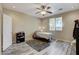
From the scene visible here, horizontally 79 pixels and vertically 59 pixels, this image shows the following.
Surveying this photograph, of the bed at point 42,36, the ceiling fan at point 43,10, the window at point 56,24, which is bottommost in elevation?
the bed at point 42,36

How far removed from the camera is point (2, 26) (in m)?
2.20

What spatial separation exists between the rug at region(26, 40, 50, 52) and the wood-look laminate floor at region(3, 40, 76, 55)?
7 cm

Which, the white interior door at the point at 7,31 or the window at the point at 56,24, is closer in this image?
the white interior door at the point at 7,31

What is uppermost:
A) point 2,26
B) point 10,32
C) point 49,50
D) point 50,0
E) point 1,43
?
point 50,0

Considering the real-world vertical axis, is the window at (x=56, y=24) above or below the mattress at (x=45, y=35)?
above

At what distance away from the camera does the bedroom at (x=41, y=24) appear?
220 centimetres

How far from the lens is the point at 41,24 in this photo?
92.3 inches

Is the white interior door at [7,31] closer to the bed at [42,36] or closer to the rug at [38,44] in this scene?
the rug at [38,44]

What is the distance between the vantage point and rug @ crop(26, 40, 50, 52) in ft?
7.41

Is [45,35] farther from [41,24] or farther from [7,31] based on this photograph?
[7,31]

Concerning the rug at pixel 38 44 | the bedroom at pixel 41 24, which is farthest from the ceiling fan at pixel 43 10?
the rug at pixel 38 44

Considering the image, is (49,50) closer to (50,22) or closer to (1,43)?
(50,22)

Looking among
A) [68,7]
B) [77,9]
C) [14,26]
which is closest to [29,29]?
[14,26]

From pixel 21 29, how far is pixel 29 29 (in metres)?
0.19
